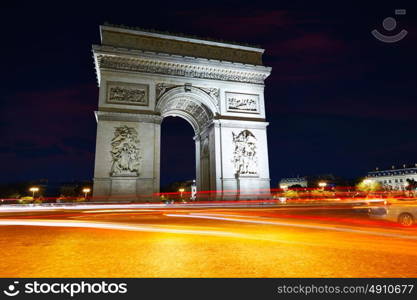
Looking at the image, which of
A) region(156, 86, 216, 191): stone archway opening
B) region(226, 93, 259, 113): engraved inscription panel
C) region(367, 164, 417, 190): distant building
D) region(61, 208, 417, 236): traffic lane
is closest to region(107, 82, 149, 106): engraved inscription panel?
region(156, 86, 216, 191): stone archway opening

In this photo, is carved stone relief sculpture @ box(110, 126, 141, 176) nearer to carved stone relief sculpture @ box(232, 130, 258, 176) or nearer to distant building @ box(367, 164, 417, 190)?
carved stone relief sculpture @ box(232, 130, 258, 176)

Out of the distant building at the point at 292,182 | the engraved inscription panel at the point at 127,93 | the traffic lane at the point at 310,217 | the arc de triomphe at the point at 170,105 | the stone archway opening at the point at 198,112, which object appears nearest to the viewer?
the traffic lane at the point at 310,217

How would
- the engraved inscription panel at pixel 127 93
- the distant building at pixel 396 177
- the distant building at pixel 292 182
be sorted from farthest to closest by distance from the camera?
the distant building at pixel 292 182
the distant building at pixel 396 177
the engraved inscription panel at pixel 127 93

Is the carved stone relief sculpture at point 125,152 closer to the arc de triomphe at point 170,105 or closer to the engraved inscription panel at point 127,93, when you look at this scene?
the arc de triomphe at point 170,105

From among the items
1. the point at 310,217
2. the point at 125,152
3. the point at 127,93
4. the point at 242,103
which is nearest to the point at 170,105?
the point at 127,93

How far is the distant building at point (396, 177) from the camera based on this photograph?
3424 inches

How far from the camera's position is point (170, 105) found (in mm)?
22812

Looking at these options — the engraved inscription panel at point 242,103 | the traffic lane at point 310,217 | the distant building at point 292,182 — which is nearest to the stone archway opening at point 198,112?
the engraved inscription panel at point 242,103

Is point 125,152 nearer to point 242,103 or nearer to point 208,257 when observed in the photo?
point 242,103

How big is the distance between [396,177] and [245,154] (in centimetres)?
9231

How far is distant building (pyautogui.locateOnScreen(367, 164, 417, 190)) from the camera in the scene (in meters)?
87.0

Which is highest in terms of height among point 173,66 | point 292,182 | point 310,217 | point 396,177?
point 173,66

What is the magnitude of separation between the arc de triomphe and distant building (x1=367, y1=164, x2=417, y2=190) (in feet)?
279

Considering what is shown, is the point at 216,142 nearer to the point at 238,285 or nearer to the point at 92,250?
the point at 92,250
